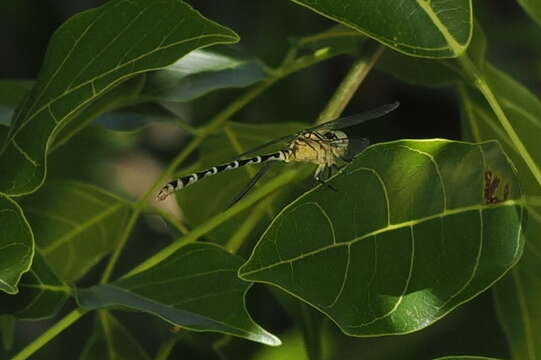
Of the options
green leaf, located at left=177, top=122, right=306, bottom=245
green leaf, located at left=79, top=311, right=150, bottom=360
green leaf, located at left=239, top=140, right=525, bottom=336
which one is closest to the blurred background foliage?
green leaf, located at left=79, top=311, right=150, bottom=360

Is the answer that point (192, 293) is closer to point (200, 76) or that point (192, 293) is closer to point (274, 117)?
point (200, 76)

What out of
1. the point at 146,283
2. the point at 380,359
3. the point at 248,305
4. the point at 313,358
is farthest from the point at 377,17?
the point at 380,359

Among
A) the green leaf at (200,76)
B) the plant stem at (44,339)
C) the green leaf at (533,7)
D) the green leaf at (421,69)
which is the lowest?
the plant stem at (44,339)

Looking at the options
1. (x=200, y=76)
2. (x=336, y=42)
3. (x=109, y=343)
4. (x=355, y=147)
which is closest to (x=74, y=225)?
(x=109, y=343)

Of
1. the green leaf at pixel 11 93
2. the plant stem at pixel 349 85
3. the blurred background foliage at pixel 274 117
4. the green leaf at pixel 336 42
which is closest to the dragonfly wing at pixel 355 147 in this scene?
the plant stem at pixel 349 85

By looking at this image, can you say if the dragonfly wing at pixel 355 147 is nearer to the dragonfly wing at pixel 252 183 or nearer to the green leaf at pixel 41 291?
the dragonfly wing at pixel 252 183
